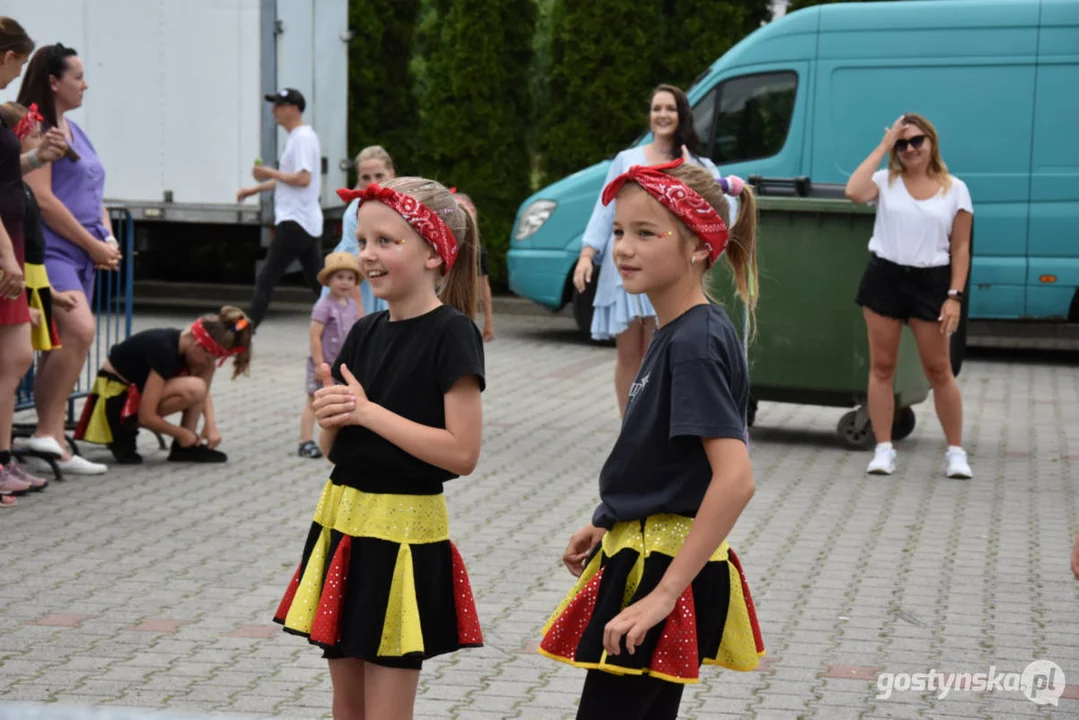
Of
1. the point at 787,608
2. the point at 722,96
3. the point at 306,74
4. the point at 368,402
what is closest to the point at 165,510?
the point at 787,608

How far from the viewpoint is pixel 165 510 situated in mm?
7441

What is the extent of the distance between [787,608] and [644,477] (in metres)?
3.07

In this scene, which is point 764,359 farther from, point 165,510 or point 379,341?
point 379,341

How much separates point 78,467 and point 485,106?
10328 mm

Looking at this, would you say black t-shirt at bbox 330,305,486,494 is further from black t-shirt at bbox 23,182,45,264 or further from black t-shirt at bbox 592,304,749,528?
black t-shirt at bbox 23,182,45,264

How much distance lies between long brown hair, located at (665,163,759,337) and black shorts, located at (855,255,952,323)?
196 inches

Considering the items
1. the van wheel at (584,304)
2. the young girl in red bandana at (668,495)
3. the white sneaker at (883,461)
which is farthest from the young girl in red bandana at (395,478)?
the van wheel at (584,304)

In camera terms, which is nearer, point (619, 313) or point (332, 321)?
point (619, 313)

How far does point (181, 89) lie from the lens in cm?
1529

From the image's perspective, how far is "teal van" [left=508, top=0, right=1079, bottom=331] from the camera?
13195 mm

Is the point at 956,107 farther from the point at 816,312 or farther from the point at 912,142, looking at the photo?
the point at 912,142

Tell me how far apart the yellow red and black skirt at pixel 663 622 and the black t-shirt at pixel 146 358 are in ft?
18.3

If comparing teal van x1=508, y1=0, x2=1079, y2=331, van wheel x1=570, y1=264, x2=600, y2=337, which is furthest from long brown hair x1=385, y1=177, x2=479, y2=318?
van wheel x1=570, y1=264, x2=600, y2=337

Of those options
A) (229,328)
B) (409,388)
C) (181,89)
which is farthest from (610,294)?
(181,89)
